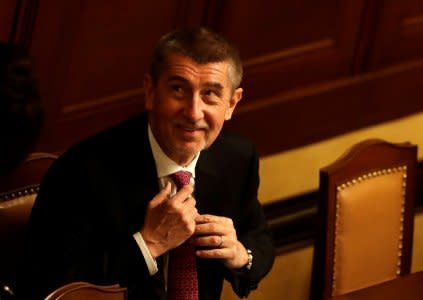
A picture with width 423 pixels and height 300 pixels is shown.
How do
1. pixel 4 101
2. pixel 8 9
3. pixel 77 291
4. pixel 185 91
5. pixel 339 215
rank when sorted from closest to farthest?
1. pixel 4 101
2. pixel 77 291
3. pixel 185 91
4. pixel 8 9
5. pixel 339 215

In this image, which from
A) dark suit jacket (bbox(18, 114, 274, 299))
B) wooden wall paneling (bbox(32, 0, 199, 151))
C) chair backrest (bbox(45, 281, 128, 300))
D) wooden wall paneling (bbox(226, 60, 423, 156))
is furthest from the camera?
wooden wall paneling (bbox(226, 60, 423, 156))

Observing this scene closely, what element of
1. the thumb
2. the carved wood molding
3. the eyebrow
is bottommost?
the thumb

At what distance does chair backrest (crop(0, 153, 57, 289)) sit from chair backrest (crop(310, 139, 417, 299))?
0.84 m

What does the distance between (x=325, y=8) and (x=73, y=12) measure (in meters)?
1.00

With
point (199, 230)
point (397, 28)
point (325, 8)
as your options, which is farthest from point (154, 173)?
point (397, 28)

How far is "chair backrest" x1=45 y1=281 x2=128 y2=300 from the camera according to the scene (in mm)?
1900

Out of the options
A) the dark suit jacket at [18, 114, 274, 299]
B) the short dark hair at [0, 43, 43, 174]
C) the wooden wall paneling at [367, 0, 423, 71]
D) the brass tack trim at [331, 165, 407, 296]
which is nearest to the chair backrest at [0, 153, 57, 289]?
the dark suit jacket at [18, 114, 274, 299]

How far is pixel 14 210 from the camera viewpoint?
8.14 feet

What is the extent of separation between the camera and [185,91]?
233 centimetres

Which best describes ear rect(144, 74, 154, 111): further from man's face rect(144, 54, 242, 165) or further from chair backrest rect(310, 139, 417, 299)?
chair backrest rect(310, 139, 417, 299)

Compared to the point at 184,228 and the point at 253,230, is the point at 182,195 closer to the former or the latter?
the point at 184,228

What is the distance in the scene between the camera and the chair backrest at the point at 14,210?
2.46 m

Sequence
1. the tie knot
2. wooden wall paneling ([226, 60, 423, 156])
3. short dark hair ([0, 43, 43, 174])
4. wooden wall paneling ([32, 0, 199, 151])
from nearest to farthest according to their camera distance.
A: short dark hair ([0, 43, 43, 174]) → the tie knot → wooden wall paneling ([32, 0, 199, 151]) → wooden wall paneling ([226, 60, 423, 156])

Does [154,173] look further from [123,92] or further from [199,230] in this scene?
[123,92]
